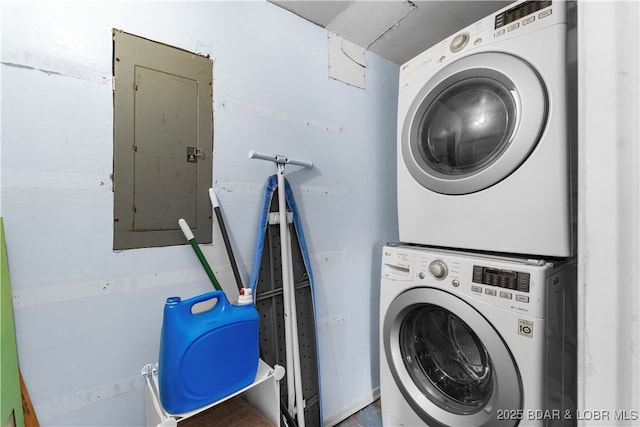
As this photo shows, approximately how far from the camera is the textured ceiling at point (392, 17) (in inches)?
53.9

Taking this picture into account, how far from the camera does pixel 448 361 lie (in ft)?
4.01

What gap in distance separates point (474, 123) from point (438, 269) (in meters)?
0.60

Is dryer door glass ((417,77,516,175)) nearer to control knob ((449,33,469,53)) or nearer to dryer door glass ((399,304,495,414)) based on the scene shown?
control knob ((449,33,469,53))

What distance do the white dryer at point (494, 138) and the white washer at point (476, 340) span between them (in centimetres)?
12

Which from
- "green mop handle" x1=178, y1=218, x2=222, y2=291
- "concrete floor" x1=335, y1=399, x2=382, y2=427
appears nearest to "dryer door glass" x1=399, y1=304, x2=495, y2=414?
"concrete floor" x1=335, y1=399, x2=382, y2=427

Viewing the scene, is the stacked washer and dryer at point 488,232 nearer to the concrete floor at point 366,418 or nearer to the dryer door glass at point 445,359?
the dryer door glass at point 445,359

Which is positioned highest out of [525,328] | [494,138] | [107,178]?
[494,138]

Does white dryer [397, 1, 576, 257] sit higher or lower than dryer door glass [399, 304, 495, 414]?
higher

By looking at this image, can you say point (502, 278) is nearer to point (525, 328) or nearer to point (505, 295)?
point (505, 295)

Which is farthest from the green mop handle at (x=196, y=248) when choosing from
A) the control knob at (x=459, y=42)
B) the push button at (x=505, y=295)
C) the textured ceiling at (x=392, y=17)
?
the control knob at (x=459, y=42)

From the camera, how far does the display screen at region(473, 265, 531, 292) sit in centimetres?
91

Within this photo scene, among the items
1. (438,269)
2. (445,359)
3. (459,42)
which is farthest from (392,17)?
(445,359)

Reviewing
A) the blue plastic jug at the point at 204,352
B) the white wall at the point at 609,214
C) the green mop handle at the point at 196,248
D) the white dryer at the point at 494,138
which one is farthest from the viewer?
the green mop handle at the point at 196,248

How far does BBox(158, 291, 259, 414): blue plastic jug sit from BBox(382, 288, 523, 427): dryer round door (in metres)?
0.64
